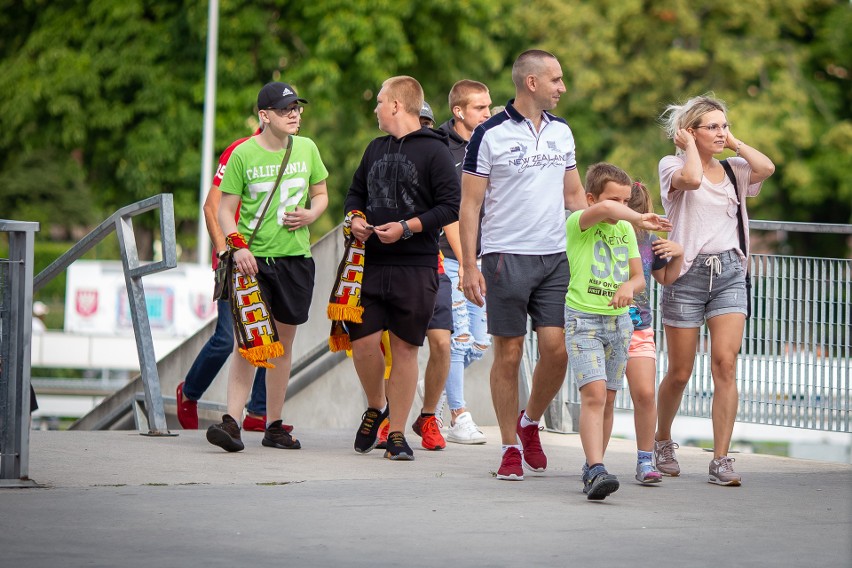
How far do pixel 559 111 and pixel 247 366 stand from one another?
2433 cm

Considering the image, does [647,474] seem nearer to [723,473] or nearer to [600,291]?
[723,473]

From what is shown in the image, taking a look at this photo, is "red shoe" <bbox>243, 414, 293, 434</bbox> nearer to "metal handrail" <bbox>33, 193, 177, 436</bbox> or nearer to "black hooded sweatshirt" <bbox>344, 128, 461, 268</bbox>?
"metal handrail" <bbox>33, 193, 177, 436</bbox>

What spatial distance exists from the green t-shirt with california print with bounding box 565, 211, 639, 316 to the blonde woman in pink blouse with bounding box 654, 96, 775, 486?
496 millimetres

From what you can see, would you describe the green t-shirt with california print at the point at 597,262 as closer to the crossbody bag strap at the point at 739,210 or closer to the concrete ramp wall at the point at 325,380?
the crossbody bag strap at the point at 739,210

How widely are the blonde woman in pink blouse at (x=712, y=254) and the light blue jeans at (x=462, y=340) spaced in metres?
1.71

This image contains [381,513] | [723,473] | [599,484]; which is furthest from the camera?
[723,473]

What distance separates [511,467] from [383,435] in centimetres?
150

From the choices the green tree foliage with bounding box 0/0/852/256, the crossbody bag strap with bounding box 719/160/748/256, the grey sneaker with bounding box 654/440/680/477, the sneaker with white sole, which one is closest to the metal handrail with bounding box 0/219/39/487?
the sneaker with white sole

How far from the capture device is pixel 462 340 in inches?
334

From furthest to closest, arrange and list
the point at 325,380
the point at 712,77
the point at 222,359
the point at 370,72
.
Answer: the point at 712,77 < the point at 370,72 < the point at 325,380 < the point at 222,359

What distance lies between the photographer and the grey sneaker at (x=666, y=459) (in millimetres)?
7168

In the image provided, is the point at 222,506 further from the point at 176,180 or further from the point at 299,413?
the point at 176,180

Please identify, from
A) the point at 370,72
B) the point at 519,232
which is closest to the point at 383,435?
the point at 519,232

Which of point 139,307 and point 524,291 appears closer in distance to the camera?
point 524,291
